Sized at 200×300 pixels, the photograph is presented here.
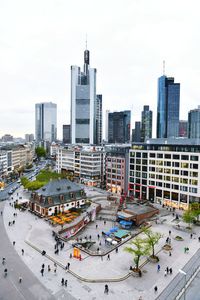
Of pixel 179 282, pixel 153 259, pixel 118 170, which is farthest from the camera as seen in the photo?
pixel 118 170

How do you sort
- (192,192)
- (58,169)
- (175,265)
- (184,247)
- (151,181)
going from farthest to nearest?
(58,169)
(151,181)
(192,192)
(184,247)
(175,265)

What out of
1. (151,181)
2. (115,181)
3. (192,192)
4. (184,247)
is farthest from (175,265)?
(115,181)

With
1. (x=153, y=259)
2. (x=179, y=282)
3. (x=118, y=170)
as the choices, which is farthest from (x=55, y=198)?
(x=179, y=282)

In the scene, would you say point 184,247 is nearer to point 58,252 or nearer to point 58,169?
point 58,252

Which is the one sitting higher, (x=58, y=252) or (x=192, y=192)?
(x=192, y=192)

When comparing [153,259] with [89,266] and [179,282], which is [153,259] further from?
[89,266]

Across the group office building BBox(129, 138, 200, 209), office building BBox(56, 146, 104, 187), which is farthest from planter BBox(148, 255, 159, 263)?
office building BBox(56, 146, 104, 187)

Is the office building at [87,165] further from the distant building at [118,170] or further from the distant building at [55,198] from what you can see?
the distant building at [55,198]

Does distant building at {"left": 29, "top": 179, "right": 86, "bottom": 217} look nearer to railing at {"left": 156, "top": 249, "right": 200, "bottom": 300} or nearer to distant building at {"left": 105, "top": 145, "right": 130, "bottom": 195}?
distant building at {"left": 105, "top": 145, "right": 130, "bottom": 195}
